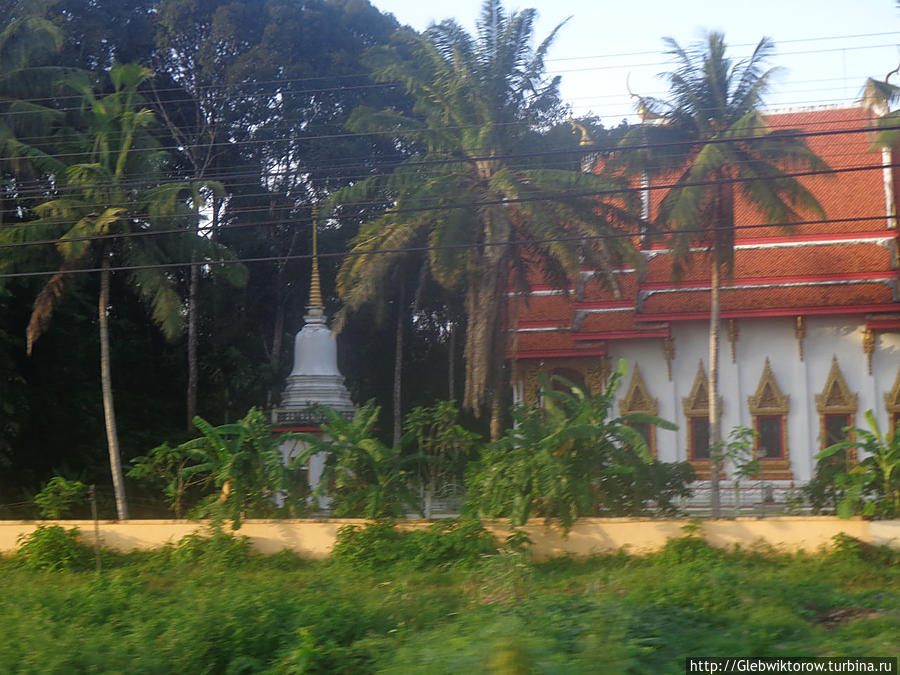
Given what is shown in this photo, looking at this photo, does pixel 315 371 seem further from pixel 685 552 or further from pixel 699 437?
pixel 685 552

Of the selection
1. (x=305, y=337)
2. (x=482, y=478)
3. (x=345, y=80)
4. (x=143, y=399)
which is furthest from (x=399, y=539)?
(x=345, y=80)

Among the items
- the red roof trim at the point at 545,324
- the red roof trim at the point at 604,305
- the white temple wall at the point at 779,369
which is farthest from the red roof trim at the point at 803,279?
the red roof trim at the point at 545,324

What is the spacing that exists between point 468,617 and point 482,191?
13355mm

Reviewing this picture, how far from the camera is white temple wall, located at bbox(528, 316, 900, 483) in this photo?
76.5ft

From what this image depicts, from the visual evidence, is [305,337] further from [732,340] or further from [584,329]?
[732,340]

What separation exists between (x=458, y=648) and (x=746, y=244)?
1995cm

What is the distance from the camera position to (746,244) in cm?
2488

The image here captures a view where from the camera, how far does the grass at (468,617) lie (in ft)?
24.6

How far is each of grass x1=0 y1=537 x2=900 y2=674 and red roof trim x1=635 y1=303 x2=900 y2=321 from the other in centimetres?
965

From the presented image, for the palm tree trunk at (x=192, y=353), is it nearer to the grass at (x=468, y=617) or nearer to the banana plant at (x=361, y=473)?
the banana plant at (x=361, y=473)

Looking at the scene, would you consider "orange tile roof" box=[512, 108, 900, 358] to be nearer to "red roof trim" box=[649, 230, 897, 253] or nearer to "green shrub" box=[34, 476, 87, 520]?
"red roof trim" box=[649, 230, 897, 253]

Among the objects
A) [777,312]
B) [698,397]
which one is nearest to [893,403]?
[777,312]

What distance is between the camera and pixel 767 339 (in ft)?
78.7

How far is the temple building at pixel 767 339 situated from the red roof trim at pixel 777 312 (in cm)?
2
